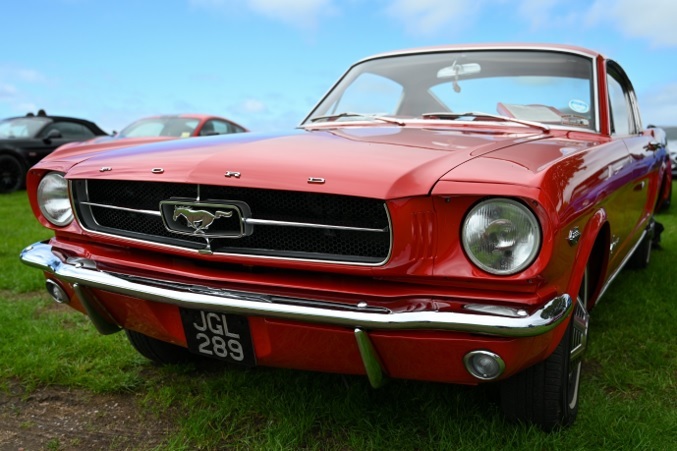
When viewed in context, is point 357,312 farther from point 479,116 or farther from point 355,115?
point 355,115

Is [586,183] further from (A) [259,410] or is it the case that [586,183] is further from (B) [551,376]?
(A) [259,410]

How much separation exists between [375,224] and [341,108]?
5.71 ft

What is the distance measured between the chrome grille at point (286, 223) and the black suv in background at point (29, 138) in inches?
355

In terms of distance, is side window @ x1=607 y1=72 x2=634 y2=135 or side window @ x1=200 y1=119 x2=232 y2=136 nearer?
side window @ x1=607 y1=72 x2=634 y2=135

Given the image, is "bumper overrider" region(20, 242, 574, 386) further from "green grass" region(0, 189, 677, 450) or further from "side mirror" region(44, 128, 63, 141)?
"side mirror" region(44, 128, 63, 141)

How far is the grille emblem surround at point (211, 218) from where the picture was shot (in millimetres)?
1867

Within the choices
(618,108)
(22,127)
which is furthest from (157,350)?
(22,127)

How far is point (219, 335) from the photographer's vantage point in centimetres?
195

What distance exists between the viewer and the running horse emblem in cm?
188

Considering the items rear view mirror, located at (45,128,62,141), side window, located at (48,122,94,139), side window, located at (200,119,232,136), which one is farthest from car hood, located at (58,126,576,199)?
side window, located at (48,122,94,139)

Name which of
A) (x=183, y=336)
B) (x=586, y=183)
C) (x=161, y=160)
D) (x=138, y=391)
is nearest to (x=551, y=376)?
(x=586, y=183)

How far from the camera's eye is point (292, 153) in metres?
1.99

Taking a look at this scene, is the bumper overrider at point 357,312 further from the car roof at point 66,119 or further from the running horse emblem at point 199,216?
the car roof at point 66,119

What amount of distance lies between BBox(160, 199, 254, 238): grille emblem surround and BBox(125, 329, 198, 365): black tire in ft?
2.92
